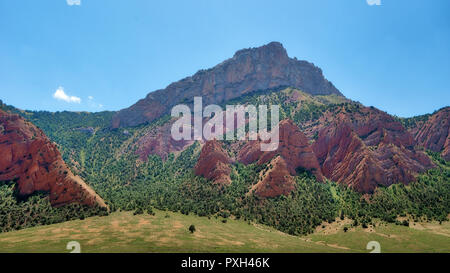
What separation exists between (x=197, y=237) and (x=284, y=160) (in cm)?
5976

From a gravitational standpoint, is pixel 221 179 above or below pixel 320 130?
below

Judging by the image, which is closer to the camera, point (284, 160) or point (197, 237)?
point (197, 237)

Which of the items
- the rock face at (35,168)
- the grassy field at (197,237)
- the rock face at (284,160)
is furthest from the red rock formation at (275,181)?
the rock face at (35,168)

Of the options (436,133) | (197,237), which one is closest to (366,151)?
(436,133)

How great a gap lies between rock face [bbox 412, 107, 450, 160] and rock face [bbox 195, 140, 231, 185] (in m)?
101

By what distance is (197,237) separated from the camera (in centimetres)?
5638

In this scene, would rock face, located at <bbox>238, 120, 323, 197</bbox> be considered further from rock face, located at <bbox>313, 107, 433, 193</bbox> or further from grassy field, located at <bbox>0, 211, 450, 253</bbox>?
grassy field, located at <bbox>0, 211, 450, 253</bbox>

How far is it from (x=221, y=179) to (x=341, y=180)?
156 ft

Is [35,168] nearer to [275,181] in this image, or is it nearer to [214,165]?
[214,165]

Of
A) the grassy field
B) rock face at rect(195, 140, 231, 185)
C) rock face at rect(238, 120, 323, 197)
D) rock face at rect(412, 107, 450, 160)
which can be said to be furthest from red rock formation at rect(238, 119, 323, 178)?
rock face at rect(412, 107, 450, 160)
